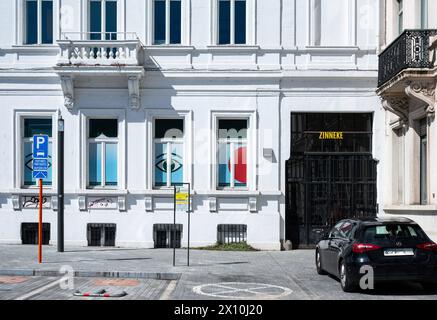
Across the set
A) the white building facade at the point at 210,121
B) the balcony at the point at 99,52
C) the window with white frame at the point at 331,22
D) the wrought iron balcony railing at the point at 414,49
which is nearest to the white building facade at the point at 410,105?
the wrought iron balcony railing at the point at 414,49

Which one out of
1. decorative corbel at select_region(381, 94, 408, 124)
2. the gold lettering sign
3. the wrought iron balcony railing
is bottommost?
the gold lettering sign

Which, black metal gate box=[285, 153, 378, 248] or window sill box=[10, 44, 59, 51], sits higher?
window sill box=[10, 44, 59, 51]

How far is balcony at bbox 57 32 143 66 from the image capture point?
71.9 ft

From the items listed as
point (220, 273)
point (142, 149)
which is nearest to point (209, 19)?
Answer: point (142, 149)

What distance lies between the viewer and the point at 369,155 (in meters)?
22.6

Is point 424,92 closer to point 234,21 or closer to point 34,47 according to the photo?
point 234,21

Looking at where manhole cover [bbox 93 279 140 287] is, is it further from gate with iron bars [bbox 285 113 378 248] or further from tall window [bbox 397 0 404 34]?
tall window [bbox 397 0 404 34]

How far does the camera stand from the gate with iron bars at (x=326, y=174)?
73.7 feet

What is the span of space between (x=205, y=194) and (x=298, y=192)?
299 cm

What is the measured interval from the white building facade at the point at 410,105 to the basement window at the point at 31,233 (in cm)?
1071

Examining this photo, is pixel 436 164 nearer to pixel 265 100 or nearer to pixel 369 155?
pixel 369 155

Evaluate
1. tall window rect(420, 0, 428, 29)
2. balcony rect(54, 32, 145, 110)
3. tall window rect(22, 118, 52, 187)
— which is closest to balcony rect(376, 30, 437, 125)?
tall window rect(420, 0, 428, 29)

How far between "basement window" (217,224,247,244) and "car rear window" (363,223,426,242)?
344 inches

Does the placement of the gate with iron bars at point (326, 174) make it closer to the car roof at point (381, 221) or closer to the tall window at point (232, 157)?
the tall window at point (232, 157)
